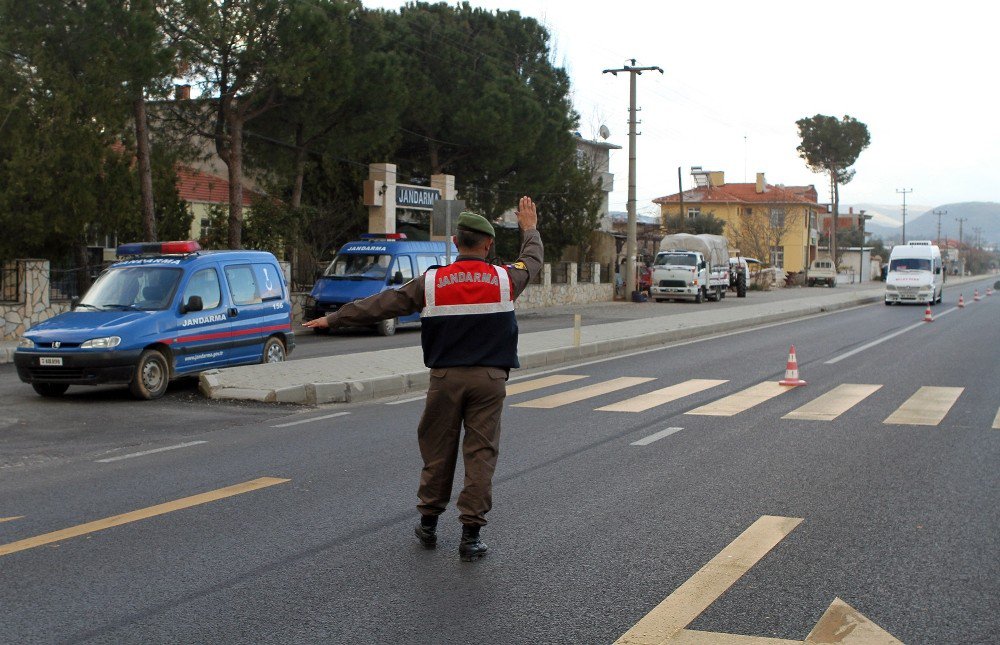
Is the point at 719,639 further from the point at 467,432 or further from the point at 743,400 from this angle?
the point at 743,400

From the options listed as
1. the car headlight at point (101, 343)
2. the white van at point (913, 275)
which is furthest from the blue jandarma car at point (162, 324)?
the white van at point (913, 275)

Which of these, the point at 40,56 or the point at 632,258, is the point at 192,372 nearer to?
the point at 40,56

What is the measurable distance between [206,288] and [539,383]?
470cm

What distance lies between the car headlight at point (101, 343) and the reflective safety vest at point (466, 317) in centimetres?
757

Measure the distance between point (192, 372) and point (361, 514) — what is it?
727 cm

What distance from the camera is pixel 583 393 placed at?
13.3m

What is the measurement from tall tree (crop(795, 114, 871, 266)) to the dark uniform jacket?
277 feet

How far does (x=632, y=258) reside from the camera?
42156 mm

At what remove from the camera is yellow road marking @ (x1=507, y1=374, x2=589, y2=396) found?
13.7m

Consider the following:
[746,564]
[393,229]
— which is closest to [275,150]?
[393,229]

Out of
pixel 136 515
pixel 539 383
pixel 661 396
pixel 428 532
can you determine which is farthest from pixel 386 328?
pixel 428 532

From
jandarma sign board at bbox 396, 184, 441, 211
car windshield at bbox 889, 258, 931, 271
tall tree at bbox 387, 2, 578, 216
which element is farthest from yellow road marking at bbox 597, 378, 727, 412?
car windshield at bbox 889, 258, 931, 271

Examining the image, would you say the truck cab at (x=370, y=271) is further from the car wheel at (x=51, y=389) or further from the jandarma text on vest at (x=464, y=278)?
the jandarma text on vest at (x=464, y=278)

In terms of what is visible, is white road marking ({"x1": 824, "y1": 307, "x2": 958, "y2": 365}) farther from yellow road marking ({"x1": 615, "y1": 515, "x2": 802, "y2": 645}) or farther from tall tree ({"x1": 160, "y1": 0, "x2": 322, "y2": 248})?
tall tree ({"x1": 160, "y1": 0, "x2": 322, "y2": 248})
